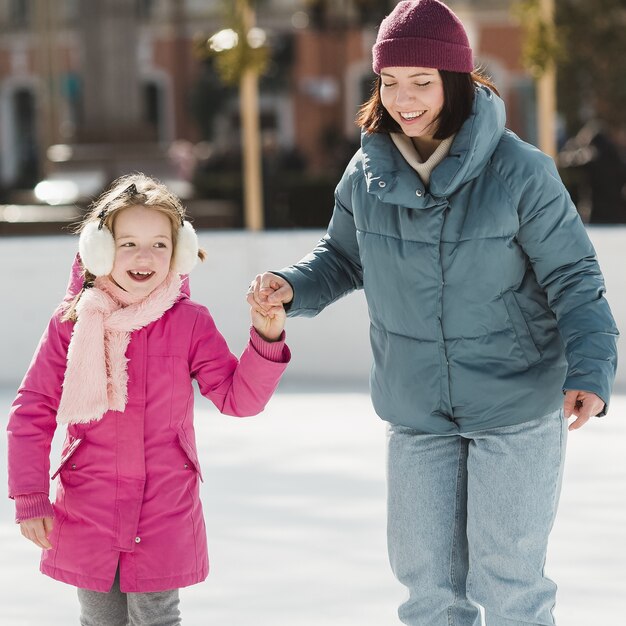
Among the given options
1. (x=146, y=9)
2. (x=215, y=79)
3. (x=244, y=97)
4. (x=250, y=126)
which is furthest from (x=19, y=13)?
(x=244, y=97)

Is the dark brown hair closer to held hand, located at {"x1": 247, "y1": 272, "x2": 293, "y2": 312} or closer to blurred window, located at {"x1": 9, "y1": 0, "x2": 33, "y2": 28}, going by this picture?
held hand, located at {"x1": 247, "y1": 272, "x2": 293, "y2": 312}

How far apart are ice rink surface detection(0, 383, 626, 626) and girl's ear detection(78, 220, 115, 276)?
4.19 feet

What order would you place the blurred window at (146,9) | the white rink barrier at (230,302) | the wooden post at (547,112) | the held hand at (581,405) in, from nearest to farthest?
the held hand at (581,405) → the white rink barrier at (230,302) → the wooden post at (547,112) → the blurred window at (146,9)

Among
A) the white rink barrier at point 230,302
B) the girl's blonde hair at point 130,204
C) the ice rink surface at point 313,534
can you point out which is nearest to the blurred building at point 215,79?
the white rink barrier at point 230,302

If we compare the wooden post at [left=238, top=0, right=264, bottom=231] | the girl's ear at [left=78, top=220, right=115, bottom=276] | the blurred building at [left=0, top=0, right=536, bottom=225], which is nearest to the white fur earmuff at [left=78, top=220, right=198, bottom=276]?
the girl's ear at [left=78, top=220, right=115, bottom=276]

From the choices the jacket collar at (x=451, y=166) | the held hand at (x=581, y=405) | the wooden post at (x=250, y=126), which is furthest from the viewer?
the wooden post at (x=250, y=126)

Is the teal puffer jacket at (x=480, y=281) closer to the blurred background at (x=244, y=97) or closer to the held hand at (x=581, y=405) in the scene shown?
the held hand at (x=581, y=405)

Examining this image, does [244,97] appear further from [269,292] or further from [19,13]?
[19,13]

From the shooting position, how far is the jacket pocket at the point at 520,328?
104 inches

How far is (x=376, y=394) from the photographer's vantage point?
9.14 feet

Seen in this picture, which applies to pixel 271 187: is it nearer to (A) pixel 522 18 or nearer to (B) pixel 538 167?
(A) pixel 522 18

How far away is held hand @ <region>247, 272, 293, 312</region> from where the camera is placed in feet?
8.97

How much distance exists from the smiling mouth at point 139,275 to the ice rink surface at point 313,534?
122 centimetres

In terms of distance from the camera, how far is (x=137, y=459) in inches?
104
